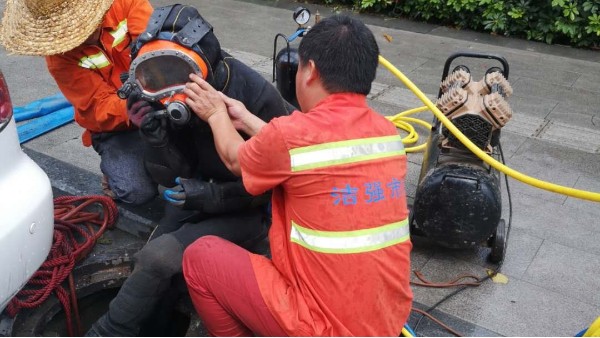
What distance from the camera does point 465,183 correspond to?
3229 mm

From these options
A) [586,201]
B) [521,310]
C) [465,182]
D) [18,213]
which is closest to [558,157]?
[586,201]

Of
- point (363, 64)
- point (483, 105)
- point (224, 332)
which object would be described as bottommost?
point (224, 332)

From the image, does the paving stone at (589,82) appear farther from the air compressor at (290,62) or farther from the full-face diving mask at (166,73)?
the full-face diving mask at (166,73)

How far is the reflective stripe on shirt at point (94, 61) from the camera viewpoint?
342 cm

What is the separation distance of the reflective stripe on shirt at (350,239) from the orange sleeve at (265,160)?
21 cm

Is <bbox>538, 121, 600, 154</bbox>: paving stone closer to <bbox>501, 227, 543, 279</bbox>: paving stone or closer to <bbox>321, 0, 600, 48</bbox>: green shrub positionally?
<bbox>501, 227, 543, 279</bbox>: paving stone

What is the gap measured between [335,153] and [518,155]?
10.4ft

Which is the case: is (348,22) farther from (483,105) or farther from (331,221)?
(483,105)

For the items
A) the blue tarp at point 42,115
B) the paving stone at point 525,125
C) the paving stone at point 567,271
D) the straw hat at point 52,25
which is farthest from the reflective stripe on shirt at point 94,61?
the paving stone at point 525,125

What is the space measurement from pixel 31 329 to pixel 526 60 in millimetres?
6102

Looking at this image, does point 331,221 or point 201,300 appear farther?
point 201,300

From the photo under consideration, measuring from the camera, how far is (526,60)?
23.2 feet

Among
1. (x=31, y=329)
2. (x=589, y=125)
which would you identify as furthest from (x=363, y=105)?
(x=589, y=125)

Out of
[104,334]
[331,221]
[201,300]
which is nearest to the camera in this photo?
[331,221]
